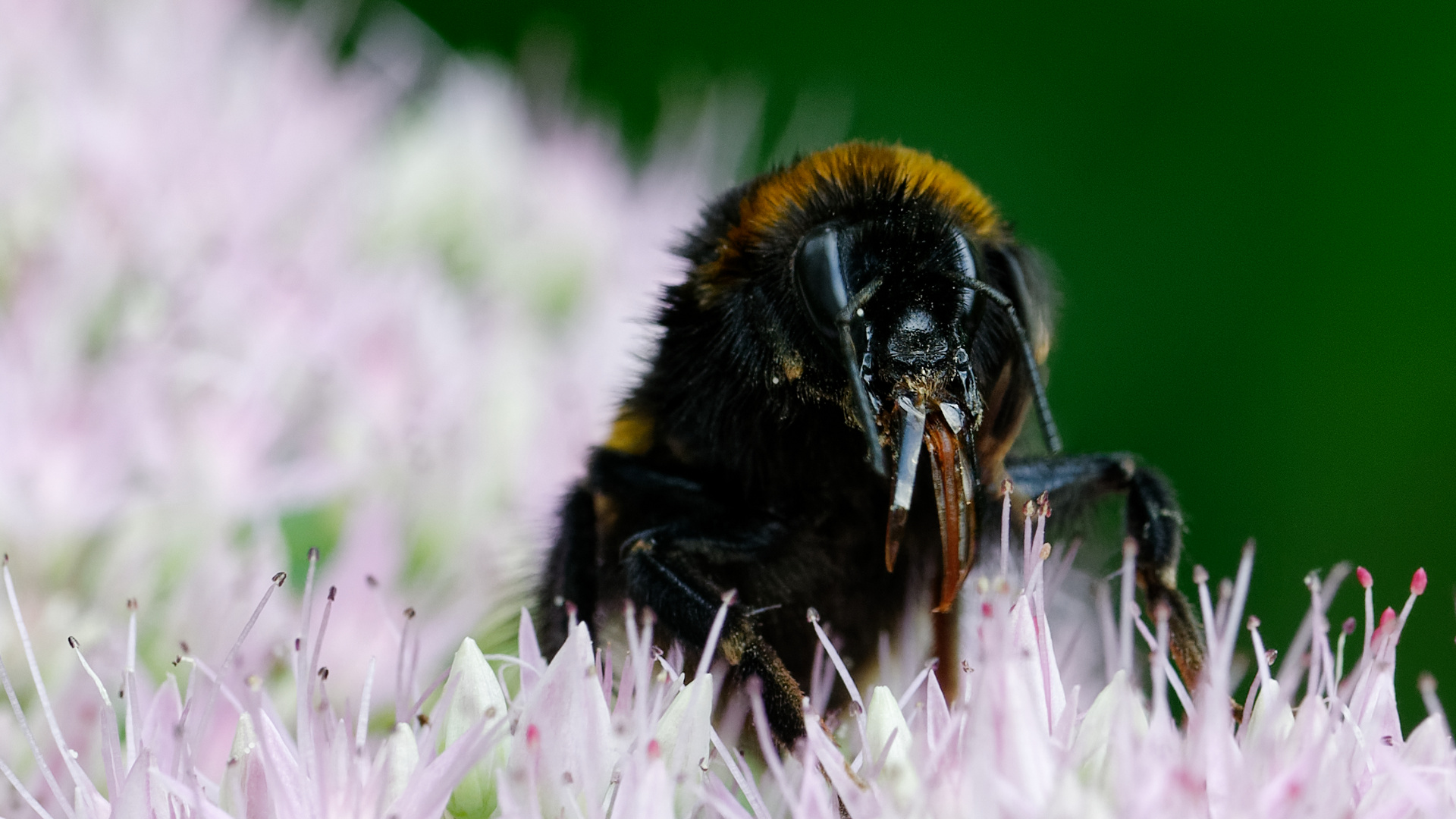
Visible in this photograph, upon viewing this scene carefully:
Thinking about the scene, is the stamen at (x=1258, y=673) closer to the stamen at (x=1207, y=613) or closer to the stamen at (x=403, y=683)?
the stamen at (x=1207, y=613)

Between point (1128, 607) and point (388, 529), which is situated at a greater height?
point (1128, 607)

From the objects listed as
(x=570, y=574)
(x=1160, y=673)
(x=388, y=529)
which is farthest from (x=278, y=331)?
(x=1160, y=673)

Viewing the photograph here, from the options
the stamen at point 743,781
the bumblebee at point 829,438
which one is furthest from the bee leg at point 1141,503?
the stamen at point 743,781

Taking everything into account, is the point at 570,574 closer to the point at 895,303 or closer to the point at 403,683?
the point at 403,683

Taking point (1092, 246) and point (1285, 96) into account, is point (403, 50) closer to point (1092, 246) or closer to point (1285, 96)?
point (1092, 246)

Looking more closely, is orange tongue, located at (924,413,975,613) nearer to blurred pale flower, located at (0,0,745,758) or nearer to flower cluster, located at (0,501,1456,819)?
flower cluster, located at (0,501,1456,819)

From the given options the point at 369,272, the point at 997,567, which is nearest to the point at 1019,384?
Answer: the point at 997,567
